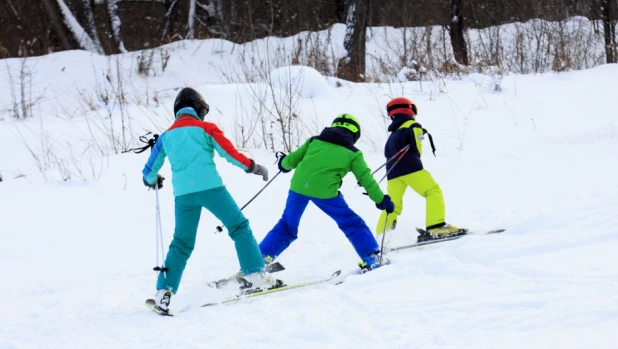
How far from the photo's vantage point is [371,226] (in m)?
6.08

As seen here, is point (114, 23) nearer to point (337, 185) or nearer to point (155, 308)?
point (337, 185)

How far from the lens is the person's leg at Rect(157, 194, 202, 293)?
4.06 m

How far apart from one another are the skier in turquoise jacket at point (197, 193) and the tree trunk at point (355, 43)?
26.3ft

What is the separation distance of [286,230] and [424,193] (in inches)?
51.5

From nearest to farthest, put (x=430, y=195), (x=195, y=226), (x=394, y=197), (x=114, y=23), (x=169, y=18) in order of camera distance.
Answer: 1. (x=195, y=226)
2. (x=430, y=195)
3. (x=394, y=197)
4. (x=114, y=23)
5. (x=169, y=18)

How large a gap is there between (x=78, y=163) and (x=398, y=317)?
5275mm

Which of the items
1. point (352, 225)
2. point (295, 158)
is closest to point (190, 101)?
point (295, 158)

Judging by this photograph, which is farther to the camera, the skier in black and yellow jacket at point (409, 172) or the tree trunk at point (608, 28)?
the tree trunk at point (608, 28)

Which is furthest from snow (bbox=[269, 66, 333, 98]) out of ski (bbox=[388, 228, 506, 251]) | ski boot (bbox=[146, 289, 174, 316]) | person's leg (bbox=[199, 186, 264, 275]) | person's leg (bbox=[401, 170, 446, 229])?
ski boot (bbox=[146, 289, 174, 316])

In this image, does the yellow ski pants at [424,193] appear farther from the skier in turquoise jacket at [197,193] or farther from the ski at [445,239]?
the skier in turquoise jacket at [197,193]

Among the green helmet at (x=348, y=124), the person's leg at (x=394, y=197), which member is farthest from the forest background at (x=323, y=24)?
the green helmet at (x=348, y=124)

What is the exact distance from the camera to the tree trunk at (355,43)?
1199cm

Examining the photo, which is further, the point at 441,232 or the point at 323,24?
the point at 323,24

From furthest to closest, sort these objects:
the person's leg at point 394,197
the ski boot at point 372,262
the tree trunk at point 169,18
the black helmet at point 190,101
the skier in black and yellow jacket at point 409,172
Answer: the tree trunk at point 169,18 → the person's leg at point 394,197 → the skier in black and yellow jacket at point 409,172 → the ski boot at point 372,262 → the black helmet at point 190,101
